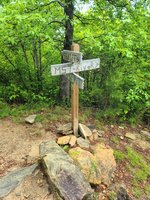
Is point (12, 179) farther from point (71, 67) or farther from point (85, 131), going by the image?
point (71, 67)

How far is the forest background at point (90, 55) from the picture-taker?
12.8 feet

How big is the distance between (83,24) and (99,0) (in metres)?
0.58

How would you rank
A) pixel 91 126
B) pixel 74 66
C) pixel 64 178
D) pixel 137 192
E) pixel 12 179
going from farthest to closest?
pixel 91 126
pixel 74 66
pixel 137 192
pixel 12 179
pixel 64 178

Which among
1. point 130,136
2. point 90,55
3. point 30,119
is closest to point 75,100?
point 30,119

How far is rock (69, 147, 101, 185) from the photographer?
291 centimetres

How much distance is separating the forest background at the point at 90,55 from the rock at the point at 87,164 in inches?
64.9

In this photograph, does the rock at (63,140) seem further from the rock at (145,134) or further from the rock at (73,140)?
the rock at (145,134)

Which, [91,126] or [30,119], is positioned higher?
[30,119]

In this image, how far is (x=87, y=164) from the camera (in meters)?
3.05

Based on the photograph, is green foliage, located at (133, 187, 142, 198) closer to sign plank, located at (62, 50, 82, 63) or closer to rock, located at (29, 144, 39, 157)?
rock, located at (29, 144, 39, 157)

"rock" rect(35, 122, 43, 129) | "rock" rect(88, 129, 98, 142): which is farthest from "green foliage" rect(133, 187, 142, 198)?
"rock" rect(35, 122, 43, 129)

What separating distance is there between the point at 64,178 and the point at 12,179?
702 mm

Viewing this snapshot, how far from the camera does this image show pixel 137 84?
4.53m

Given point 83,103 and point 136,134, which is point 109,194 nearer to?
point 136,134
